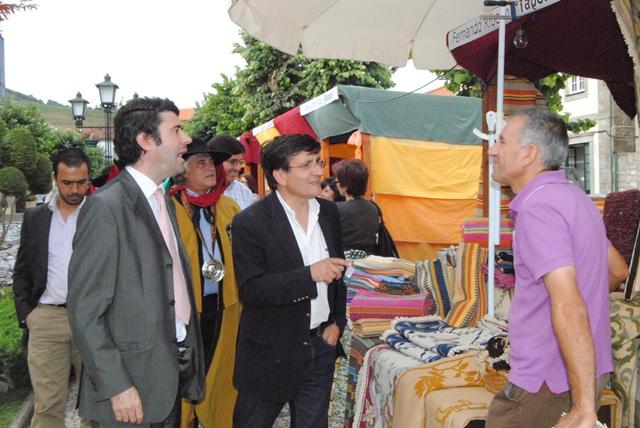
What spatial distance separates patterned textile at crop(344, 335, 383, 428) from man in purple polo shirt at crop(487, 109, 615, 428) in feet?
5.42

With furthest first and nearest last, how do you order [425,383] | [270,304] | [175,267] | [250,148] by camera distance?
[250,148]
[270,304]
[425,383]
[175,267]

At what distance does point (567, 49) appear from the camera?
13.0 feet

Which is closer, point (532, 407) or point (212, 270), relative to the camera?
point (532, 407)

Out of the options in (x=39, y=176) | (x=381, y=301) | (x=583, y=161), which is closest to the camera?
(x=381, y=301)

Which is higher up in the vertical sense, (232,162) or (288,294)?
(232,162)

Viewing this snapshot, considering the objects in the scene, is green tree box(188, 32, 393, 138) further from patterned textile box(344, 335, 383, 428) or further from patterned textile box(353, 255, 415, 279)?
patterned textile box(344, 335, 383, 428)

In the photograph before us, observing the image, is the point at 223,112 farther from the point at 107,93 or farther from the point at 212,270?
the point at 212,270

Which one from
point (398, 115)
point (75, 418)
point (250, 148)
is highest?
point (250, 148)

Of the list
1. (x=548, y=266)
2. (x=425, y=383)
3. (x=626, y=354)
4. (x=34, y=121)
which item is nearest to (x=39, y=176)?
(x=425, y=383)

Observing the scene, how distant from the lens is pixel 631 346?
2.74 meters

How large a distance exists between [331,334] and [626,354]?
54.9 inches

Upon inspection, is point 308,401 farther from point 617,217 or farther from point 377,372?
point 617,217

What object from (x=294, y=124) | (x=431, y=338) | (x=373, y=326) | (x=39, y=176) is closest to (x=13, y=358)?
(x=39, y=176)

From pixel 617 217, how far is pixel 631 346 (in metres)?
0.83
